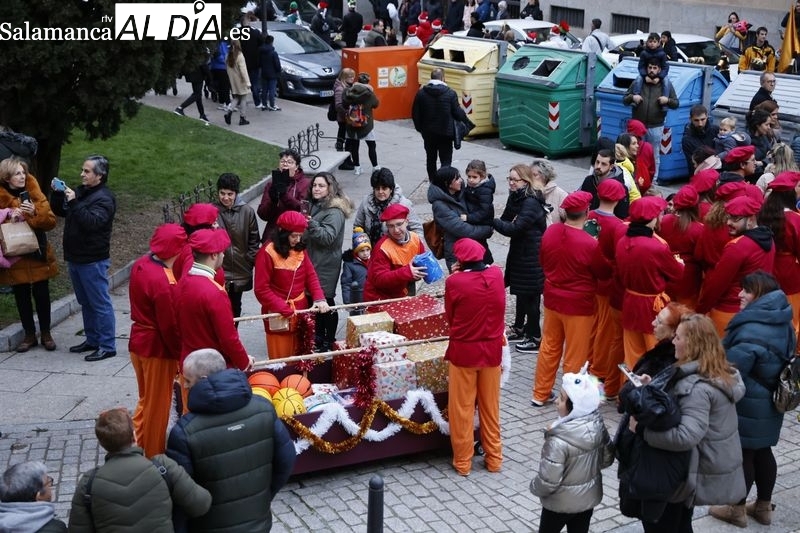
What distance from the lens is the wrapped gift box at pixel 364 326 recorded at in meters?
8.41

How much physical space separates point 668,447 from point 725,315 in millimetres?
3112

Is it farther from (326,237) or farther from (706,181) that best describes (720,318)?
(326,237)

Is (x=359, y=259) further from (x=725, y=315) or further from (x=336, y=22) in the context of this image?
(x=336, y=22)

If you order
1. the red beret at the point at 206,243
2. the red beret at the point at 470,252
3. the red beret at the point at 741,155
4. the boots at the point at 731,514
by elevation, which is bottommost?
the boots at the point at 731,514

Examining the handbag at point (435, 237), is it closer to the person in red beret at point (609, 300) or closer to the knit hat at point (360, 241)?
the knit hat at point (360, 241)

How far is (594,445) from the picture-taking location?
20.1ft

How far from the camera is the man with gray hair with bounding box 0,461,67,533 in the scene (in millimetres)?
4969

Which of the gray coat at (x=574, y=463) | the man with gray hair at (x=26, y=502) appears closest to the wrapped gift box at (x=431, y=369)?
the gray coat at (x=574, y=463)

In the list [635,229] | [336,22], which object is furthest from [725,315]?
[336,22]

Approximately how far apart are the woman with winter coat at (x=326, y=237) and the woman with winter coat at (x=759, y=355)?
12.5ft

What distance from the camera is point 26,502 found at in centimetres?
504

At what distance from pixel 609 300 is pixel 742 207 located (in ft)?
4.80

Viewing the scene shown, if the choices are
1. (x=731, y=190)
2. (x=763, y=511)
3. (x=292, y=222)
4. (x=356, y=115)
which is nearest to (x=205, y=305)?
(x=292, y=222)

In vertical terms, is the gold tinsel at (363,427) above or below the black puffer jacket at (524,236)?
below
